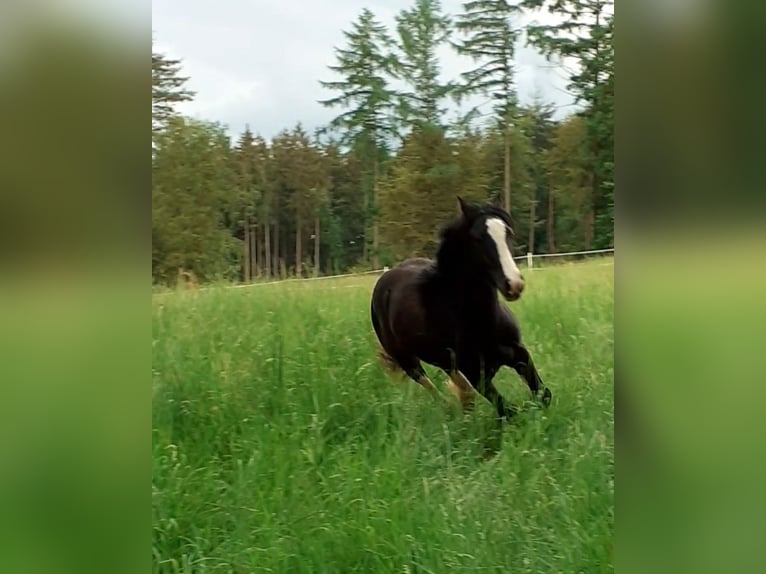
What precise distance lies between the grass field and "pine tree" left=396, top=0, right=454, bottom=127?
30 cm

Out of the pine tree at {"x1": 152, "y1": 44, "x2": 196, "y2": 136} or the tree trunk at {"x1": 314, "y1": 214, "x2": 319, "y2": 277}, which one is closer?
the pine tree at {"x1": 152, "y1": 44, "x2": 196, "y2": 136}

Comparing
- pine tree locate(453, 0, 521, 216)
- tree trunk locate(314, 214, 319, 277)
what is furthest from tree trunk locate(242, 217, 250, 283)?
pine tree locate(453, 0, 521, 216)

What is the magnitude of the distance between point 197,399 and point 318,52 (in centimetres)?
59

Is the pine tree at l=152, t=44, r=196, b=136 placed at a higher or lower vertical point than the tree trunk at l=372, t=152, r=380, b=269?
higher

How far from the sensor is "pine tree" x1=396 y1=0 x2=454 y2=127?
1084 mm

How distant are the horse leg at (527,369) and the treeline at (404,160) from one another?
0.18 meters

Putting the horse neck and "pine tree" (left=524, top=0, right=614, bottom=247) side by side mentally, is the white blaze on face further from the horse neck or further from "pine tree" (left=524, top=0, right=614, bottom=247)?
"pine tree" (left=524, top=0, right=614, bottom=247)

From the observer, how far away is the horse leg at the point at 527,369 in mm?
1127

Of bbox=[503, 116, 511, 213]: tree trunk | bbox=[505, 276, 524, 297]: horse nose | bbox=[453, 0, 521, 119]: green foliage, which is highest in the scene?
bbox=[453, 0, 521, 119]: green foliage

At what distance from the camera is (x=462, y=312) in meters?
1.18

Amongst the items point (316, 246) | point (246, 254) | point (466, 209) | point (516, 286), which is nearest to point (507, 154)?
point (466, 209)
